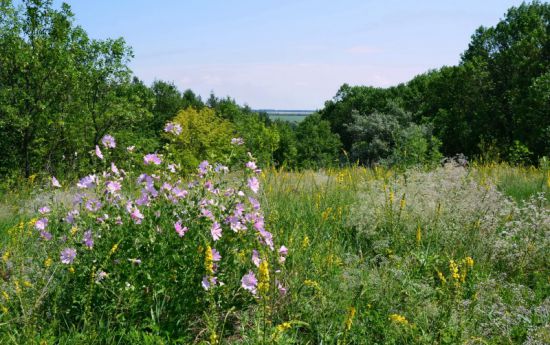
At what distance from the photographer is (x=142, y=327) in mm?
2814

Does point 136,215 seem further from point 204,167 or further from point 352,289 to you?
point 352,289

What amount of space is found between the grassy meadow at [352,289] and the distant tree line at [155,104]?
6.05 m

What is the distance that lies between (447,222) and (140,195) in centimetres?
298

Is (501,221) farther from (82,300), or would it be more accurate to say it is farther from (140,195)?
(82,300)

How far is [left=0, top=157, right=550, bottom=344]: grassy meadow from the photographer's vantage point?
9.13 feet

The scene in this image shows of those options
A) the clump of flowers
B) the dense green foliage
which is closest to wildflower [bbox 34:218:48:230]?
the clump of flowers

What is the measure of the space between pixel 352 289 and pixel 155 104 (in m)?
23.3

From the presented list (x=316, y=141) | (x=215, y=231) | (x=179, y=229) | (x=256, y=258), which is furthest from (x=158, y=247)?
(x=316, y=141)

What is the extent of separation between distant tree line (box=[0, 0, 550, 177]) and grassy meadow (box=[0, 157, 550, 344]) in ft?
19.8

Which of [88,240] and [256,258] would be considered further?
[256,258]

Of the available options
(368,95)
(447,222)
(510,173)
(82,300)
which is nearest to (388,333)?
(82,300)

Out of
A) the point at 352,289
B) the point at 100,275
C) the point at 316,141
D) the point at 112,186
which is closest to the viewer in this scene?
the point at 100,275

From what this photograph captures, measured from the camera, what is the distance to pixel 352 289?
3.52 metres

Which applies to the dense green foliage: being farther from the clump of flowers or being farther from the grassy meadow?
the clump of flowers
